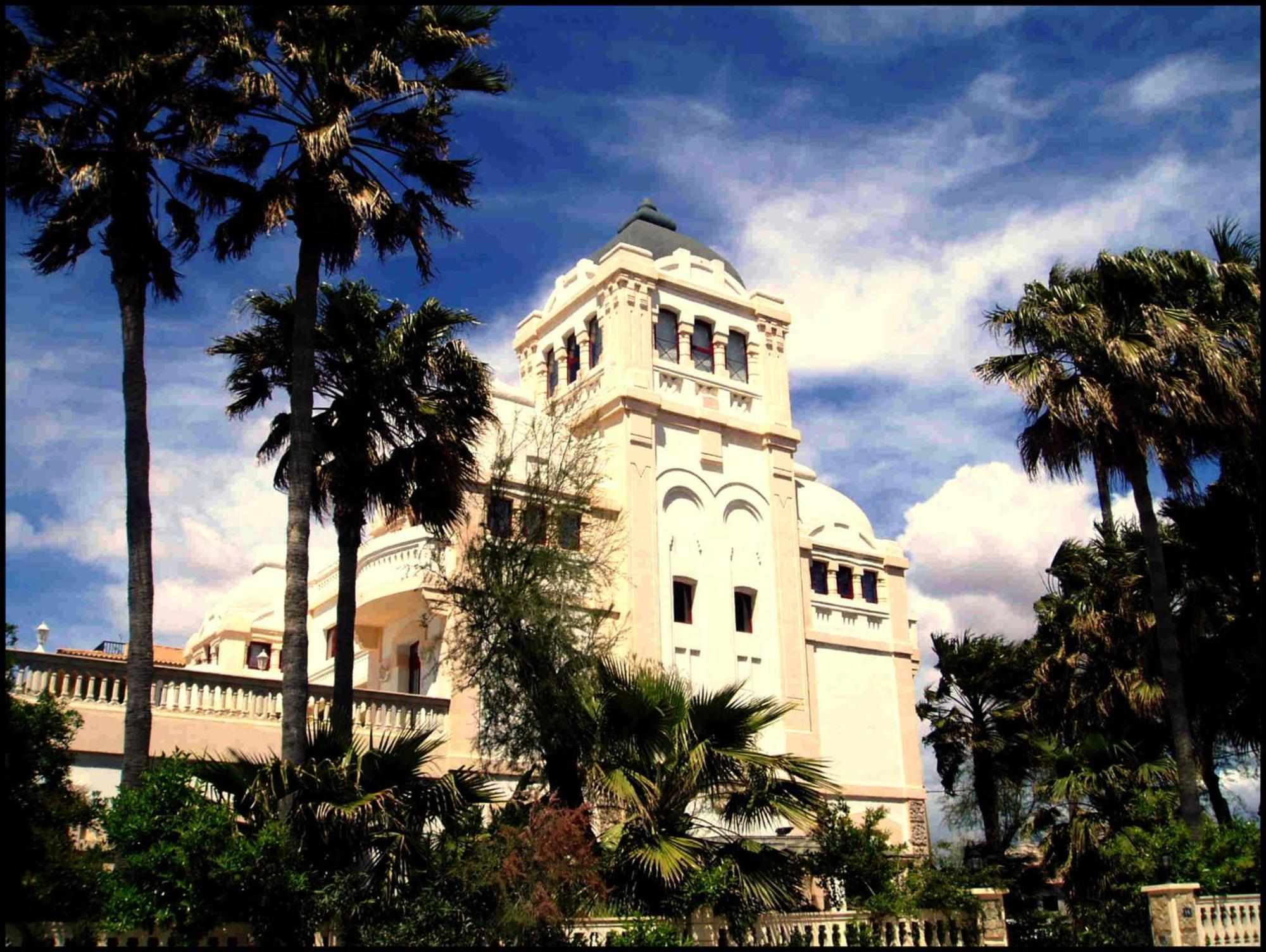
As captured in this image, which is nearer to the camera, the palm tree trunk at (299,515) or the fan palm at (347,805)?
the fan palm at (347,805)

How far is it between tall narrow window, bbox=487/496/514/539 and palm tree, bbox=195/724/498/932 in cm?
695

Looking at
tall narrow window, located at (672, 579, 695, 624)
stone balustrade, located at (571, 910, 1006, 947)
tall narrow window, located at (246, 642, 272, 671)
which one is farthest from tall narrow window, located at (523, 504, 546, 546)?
tall narrow window, located at (246, 642, 272, 671)

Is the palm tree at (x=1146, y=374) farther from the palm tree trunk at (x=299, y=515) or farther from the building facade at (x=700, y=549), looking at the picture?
the palm tree trunk at (x=299, y=515)

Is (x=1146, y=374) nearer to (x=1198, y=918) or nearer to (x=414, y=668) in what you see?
(x=1198, y=918)

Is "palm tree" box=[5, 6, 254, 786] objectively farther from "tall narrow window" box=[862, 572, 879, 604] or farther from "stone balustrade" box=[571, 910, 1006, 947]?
"tall narrow window" box=[862, 572, 879, 604]

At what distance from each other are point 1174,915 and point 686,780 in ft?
23.4

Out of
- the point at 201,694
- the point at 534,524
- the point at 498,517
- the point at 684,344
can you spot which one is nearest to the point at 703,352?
the point at 684,344

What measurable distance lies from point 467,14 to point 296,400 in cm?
624

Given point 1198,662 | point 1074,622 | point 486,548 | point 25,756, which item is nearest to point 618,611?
point 486,548

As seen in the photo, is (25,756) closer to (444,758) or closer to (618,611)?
(444,758)

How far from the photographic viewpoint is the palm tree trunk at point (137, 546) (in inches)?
574

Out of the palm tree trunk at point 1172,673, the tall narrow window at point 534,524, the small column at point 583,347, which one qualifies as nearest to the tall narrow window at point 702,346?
the small column at point 583,347

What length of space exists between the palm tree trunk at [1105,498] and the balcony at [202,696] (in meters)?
12.9

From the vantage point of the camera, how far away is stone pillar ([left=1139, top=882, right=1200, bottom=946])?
16.4 meters
